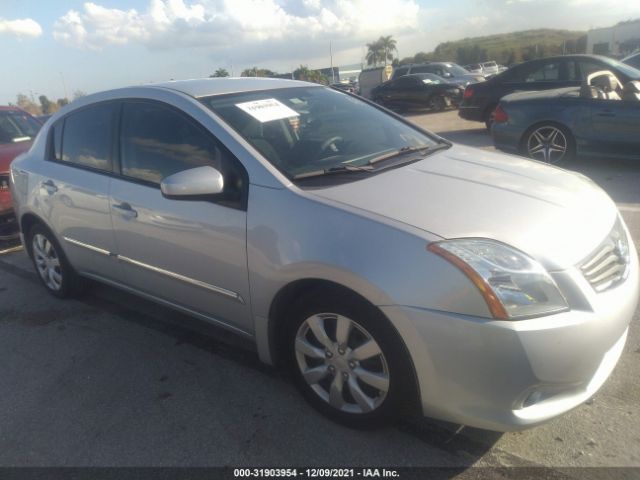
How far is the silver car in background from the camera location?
2.02 meters

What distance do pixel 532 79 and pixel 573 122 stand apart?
147 inches

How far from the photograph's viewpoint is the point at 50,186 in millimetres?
3895

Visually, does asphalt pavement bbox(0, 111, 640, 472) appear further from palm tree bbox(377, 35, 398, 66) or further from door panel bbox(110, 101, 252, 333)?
palm tree bbox(377, 35, 398, 66)

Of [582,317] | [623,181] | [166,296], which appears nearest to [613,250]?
[582,317]

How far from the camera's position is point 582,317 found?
201 cm

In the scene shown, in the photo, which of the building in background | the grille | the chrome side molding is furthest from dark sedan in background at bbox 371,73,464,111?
the building in background

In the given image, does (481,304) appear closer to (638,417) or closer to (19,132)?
(638,417)

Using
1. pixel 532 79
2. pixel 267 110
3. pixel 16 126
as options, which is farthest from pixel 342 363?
pixel 532 79

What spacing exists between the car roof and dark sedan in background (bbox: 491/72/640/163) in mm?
4430

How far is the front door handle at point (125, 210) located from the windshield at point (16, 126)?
482 cm

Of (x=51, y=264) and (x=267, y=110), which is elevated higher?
(x=267, y=110)

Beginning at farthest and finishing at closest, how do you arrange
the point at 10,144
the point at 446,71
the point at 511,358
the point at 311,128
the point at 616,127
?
the point at 446,71 < the point at 10,144 < the point at 616,127 < the point at 311,128 < the point at 511,358

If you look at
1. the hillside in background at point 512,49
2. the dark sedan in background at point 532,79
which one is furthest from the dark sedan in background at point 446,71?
the hillside in background at point 512,49

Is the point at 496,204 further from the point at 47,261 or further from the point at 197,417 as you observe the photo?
the point at 47,261
